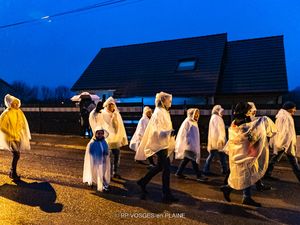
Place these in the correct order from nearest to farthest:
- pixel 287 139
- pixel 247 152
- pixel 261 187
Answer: pixel 247 152 < pixel 261 187 < pixel 287 139

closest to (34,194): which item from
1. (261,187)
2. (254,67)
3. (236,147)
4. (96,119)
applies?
(96,119)

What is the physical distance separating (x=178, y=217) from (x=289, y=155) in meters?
3.52

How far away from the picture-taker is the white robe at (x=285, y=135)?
763 cm

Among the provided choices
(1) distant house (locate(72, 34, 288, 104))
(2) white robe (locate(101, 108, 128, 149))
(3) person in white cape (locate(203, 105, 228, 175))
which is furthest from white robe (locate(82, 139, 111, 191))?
(1) distant house (locate(72, 34, 288, 104))

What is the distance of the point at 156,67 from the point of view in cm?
2328

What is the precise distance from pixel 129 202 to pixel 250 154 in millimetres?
2305

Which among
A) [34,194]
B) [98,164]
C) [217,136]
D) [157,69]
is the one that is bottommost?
[34,194]

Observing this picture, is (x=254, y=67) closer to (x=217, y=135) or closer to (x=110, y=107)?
(x=217, y=135)

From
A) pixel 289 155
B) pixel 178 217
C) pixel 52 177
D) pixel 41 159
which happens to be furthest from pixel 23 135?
pixel 289 155

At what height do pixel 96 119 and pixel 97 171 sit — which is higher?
pixel 96 119

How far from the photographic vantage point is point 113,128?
795cm

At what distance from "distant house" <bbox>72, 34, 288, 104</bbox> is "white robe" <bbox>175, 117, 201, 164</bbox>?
11.1 metres

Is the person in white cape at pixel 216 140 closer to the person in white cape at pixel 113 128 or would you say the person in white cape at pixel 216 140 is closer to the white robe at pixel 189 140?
the white robe at pixel 189 140

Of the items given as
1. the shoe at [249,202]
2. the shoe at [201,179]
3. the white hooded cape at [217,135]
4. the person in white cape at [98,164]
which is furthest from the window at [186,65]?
the shoe at [249,202]
